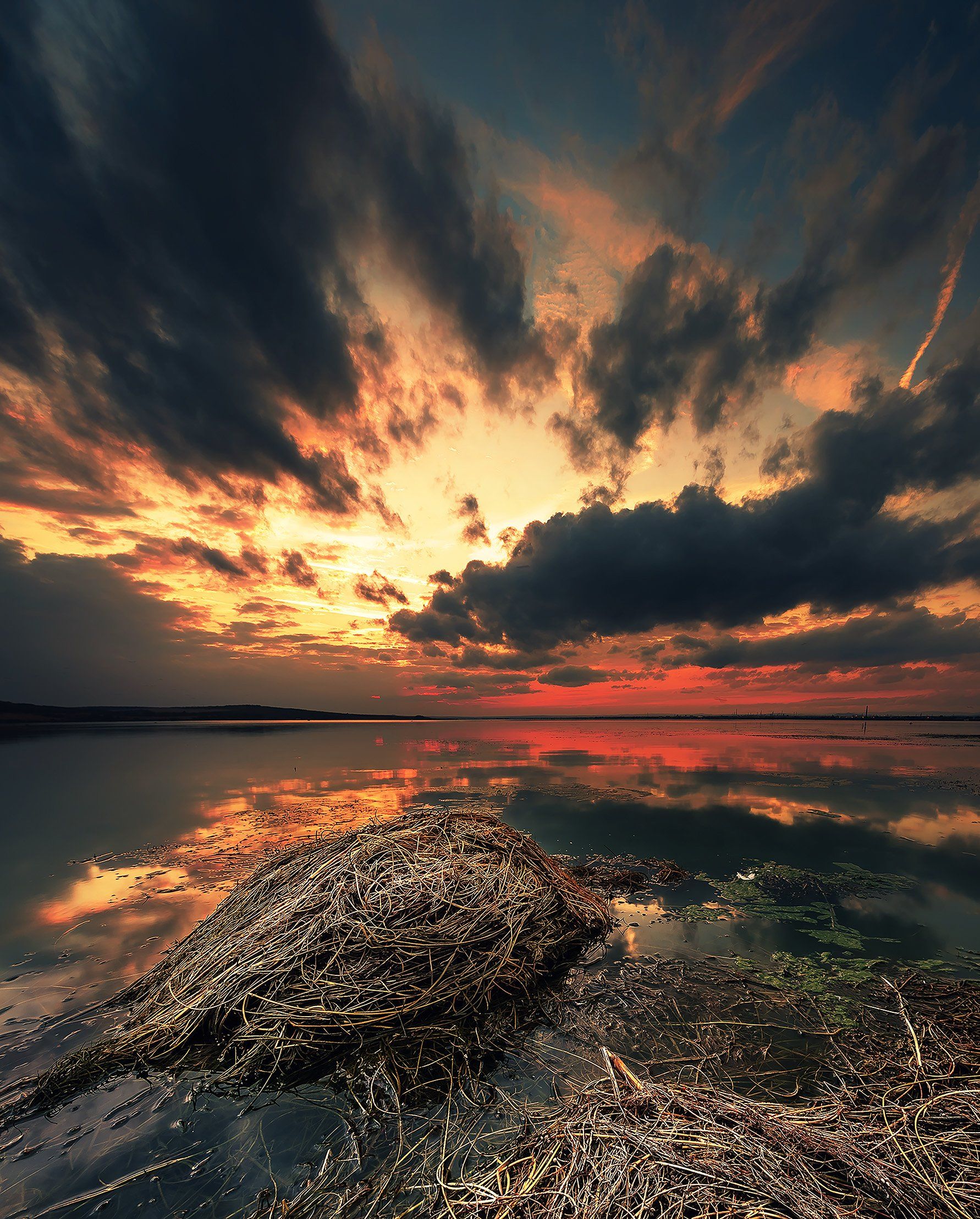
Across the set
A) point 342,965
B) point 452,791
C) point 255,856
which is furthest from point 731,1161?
point 452,791

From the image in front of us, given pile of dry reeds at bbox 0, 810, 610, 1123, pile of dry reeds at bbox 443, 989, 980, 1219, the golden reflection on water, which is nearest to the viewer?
pile of dry reeds at bbox 443, 989, 980, 1219

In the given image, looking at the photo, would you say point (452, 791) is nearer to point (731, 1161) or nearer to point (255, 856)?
point (255, 856)

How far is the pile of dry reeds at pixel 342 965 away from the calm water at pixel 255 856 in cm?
35

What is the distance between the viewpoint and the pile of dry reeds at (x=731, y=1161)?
7.24 feet

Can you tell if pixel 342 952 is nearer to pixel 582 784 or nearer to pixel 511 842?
pixel 511 842

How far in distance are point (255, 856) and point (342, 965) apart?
7.05 metres

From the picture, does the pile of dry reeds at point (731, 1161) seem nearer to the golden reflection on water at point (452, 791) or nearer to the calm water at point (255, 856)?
the calm water at point (255, 856)

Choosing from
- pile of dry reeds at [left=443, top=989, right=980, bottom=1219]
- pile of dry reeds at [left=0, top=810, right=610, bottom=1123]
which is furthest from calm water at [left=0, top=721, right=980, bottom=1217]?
pile of dry reeds at [left=443, top=989, right=980, bottom=1219]

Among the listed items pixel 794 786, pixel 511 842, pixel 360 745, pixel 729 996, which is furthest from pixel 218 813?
pixel 360 745

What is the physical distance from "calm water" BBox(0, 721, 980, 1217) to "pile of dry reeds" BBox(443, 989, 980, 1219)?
1.76m

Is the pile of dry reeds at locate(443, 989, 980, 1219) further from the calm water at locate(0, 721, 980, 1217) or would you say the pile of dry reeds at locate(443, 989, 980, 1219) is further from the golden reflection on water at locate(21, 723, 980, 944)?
the golden reflection on water at locate(21, 723, 980, 944)

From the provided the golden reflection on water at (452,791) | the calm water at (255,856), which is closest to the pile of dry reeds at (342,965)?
the calm water at (255,856)

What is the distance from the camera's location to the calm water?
3340mm

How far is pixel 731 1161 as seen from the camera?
241cm
